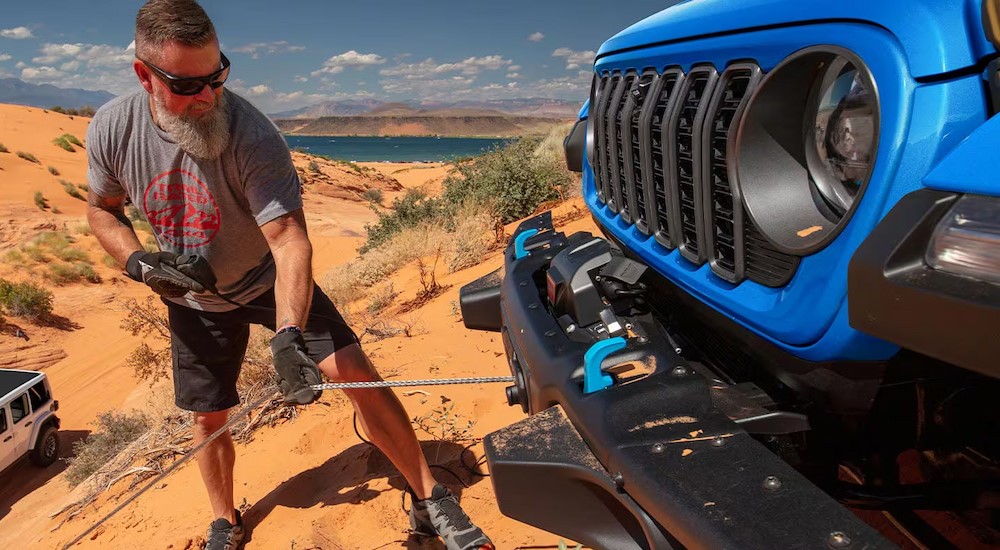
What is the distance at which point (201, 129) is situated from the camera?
2.73 m

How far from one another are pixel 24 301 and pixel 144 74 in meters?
12.6

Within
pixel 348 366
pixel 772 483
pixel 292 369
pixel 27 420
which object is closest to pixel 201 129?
pixel 292 369

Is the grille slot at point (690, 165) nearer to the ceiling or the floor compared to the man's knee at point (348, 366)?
nearer to the ceiling

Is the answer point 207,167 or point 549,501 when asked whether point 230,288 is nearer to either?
point 207,167

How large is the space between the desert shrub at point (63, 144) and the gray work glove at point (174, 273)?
Answer: 1495 inches

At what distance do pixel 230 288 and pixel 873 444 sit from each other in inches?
99.9

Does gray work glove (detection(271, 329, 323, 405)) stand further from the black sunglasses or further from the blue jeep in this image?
the black sunglasses

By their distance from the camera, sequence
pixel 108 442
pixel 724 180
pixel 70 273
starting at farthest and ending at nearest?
pixel 70 273
pixel 108 442
pixel 724 180

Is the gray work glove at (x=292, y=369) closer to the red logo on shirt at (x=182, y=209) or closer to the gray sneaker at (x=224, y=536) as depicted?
the red logo on shirt at (x=182, y=209)

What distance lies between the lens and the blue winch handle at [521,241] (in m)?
2.98

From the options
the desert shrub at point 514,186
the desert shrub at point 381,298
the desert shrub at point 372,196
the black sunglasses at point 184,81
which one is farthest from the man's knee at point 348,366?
the desert shrub at point 372,196

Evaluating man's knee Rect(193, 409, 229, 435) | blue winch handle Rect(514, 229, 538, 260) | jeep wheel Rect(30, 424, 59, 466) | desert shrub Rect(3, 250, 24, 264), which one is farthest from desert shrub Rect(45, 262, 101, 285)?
blue winch handle Rect(514, 229, 538, 260)

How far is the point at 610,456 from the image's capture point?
1580 mm

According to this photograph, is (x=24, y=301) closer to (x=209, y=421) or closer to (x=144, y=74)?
(x=209, y=421)
